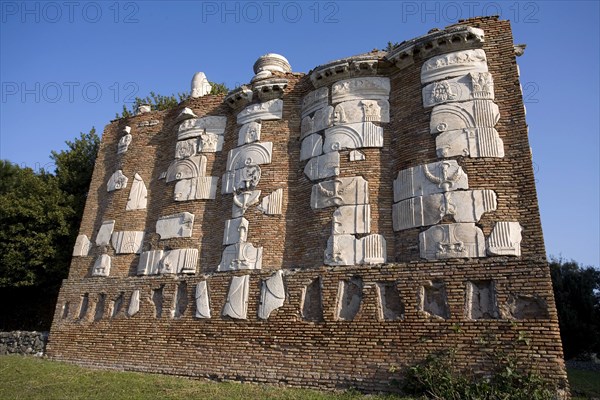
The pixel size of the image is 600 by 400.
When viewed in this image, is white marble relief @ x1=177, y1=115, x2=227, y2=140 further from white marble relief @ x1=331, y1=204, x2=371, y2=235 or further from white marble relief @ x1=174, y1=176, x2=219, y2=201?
white marble relief @ x1=331, y1=204, x2=371, y2=235

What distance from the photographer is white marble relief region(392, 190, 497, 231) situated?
7.83 metres

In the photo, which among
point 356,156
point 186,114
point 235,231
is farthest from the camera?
point 186,114

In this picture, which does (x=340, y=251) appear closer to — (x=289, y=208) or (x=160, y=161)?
(x=289, y=208)

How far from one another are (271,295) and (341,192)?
2.48 meters

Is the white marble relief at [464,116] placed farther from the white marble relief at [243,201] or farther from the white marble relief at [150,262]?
the white marble relief at [150,262]

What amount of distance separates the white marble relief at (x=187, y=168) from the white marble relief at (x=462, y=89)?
5.82 m

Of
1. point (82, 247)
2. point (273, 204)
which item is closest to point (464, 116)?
point (273, 204)

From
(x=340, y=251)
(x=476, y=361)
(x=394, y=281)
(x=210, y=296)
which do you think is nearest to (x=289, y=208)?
(x=340, y=251)

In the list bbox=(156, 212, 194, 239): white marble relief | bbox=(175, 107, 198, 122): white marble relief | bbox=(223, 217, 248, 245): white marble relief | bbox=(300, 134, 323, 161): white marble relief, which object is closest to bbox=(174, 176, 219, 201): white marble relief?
bbox=(156, 212, 194, 239): white marble relief

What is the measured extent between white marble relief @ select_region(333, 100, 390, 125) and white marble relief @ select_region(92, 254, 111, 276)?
711 cm

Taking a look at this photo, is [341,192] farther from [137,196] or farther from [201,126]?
[137,196]

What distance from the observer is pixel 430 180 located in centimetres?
841

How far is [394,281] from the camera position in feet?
26.0

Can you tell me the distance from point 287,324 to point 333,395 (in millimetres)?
1751
